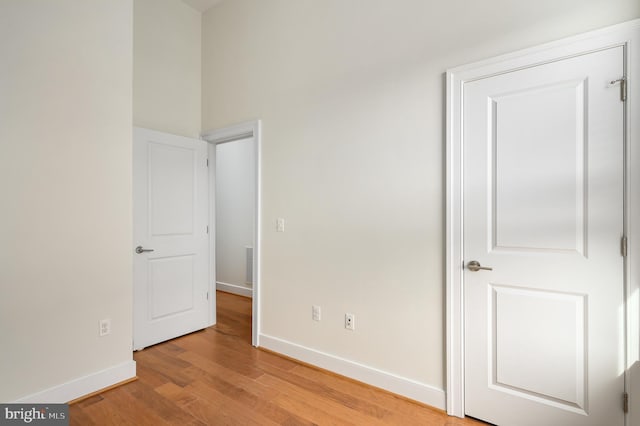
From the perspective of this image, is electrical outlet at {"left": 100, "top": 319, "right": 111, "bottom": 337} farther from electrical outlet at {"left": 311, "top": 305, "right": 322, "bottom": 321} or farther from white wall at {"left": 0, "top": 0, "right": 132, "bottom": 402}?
electrical outlet at {"left": 311, "top": 305, "right": 322, "bottom": 321}

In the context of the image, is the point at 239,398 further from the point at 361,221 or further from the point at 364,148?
the point at 364,148

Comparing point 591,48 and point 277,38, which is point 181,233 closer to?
point 277,38

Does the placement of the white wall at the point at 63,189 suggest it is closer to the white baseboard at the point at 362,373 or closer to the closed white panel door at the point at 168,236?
the closed white panel door at the point at 168,236

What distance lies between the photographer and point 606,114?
1.61 m

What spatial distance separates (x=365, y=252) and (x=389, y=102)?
1120mm

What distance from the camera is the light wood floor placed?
197cm

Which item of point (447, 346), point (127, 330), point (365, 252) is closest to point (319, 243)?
point (365, 252)

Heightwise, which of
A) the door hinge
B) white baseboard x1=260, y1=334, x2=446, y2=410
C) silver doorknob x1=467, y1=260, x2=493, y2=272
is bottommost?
white baseboard x1=260, y1=334, x2=446, y2=410

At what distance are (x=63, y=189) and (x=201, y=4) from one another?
2.57 meters

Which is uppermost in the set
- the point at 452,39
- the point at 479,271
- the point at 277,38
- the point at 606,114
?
the point at 277,38

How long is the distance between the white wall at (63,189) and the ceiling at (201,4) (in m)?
1.23

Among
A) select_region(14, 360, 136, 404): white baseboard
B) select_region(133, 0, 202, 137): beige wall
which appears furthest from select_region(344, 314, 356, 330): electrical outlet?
select_region(133, 0, 202, 137): beige wall

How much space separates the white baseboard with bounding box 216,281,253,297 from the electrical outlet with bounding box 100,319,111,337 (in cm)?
267

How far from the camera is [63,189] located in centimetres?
218
